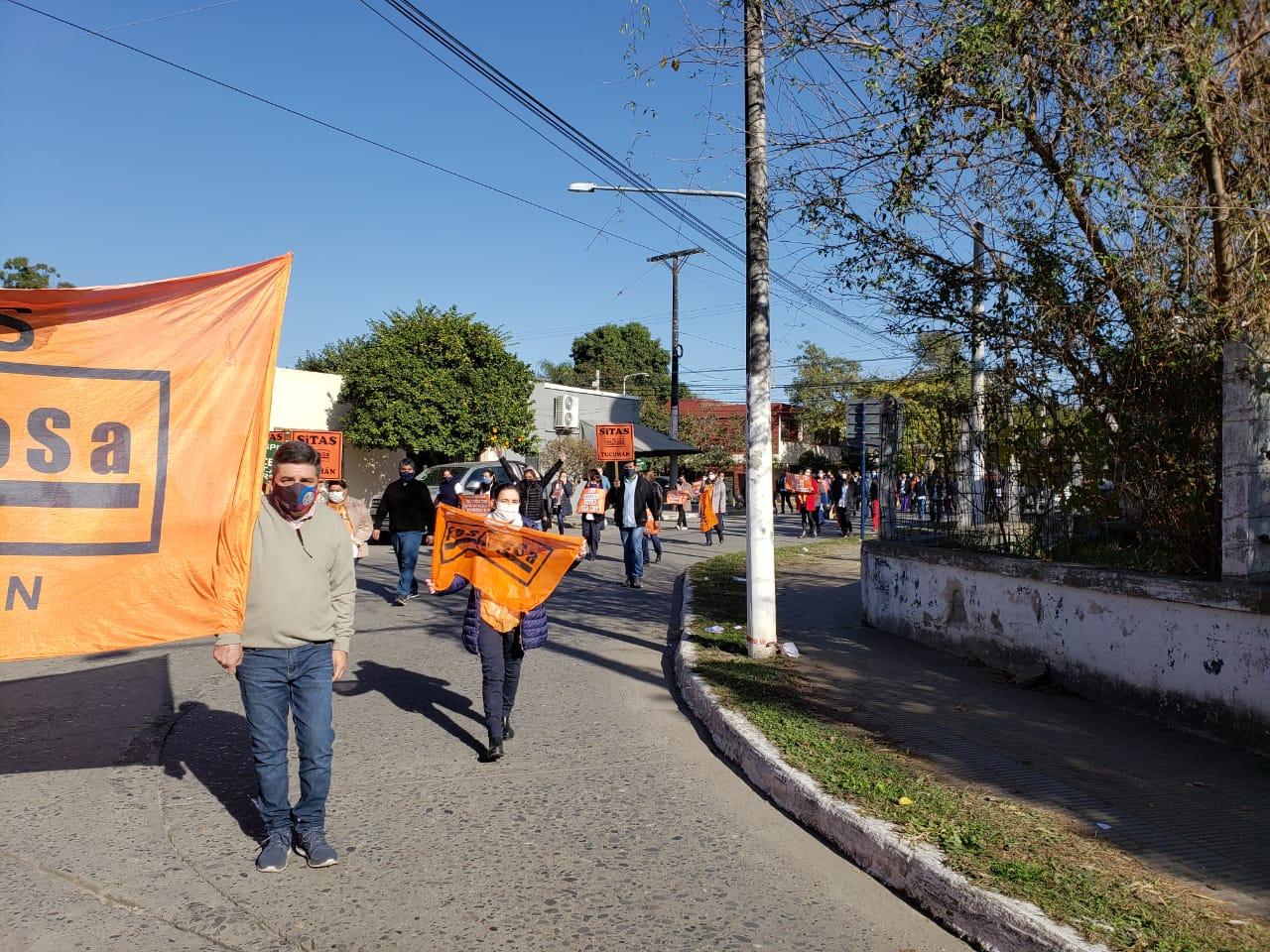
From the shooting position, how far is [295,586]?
4242 millimetres

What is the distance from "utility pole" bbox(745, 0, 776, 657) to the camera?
8461 mm

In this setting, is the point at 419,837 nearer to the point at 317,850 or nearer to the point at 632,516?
the point at 317,850

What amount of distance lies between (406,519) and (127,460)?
7875 millimetres

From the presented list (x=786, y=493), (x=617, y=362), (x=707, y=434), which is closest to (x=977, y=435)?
(x=786, y=493)

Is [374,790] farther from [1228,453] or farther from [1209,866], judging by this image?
[1228,453]

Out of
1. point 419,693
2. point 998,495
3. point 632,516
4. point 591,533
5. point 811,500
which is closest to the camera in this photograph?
point 419,693

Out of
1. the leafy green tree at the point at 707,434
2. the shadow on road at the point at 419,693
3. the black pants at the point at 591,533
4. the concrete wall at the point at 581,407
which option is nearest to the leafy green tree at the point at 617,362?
the leafy green tree at the point at 707,434

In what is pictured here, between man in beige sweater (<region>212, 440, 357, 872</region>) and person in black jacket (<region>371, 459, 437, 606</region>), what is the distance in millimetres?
7694

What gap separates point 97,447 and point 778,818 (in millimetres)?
3617

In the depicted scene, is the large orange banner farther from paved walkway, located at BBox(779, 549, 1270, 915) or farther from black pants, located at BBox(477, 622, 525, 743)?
paved walkway, located at BBox(779, 549, 1270, 915)

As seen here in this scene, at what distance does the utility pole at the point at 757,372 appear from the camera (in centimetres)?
846

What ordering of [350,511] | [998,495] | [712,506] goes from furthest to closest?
1. [712,506]
2. [350,511]
3. [998,495]

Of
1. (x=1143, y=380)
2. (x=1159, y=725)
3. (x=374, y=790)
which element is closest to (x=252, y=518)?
(x=374, y=790)

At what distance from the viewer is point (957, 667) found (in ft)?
27.5
